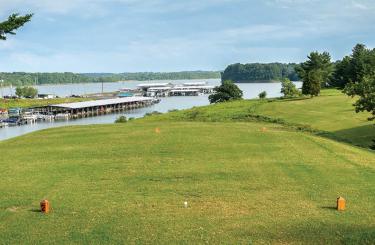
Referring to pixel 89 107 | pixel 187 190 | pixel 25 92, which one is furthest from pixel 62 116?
pixel 187 190

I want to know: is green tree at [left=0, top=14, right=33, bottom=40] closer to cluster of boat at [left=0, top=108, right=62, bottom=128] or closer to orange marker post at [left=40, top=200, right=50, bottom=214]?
orange marker post at [left=40, top=200, right=50, bottom=214]

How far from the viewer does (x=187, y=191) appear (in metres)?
21.7

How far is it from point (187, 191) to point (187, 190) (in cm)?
19

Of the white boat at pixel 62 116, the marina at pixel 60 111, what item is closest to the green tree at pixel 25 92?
the marina at pixel 60 111

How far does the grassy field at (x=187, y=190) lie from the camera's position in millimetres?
15820

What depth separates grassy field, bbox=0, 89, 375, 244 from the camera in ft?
51.9

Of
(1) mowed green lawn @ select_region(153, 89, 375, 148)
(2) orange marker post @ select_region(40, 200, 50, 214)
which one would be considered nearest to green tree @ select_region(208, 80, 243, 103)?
(1) mowed green lawn @ select_region(153, 89, 375, 148)

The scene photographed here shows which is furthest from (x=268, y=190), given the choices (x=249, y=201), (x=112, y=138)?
(x=112, y=138)

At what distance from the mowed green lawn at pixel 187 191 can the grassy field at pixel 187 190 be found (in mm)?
44

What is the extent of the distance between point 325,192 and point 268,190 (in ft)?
8.17

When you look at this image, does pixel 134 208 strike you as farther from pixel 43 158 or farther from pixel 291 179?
pixel 43 158

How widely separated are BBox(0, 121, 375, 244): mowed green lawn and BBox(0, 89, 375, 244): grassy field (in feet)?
0.14

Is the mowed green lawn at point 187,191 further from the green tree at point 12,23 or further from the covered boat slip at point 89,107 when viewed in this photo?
the covered boat slip at point 89,107

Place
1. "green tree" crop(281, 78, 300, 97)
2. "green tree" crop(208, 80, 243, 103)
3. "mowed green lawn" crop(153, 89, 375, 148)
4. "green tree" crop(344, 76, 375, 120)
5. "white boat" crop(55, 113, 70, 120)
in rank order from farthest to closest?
"white boat" crop(55, 113, 70, 120)
"green tree" crop(208, 80, 243, 103)
"green tree" crop(281, 78, 300, 97)
"mowed green lawn" crop(153, 89, 375, 148)
"green tree" crop(344, 76, 375, 120)
